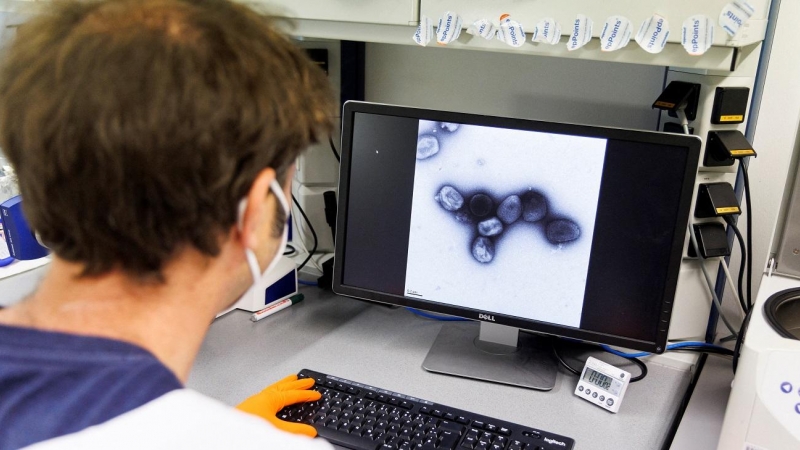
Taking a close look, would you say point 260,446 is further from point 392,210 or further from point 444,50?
point 444,50

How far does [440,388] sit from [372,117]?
45 centimetres

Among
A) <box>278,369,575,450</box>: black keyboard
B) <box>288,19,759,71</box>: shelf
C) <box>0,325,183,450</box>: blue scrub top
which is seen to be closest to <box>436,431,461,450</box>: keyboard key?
<box>278,369,575,450</box>: black keyboard

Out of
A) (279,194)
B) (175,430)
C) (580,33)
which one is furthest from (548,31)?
(175,430)

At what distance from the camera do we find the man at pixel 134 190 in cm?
55

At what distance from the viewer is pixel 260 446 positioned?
598mm

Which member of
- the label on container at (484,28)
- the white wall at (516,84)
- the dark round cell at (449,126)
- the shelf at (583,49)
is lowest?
the dark round cell at (449,126)

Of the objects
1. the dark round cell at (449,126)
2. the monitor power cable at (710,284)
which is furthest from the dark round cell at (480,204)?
the monitor power cable at (710,284)

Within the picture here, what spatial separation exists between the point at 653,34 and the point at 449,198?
0.38m

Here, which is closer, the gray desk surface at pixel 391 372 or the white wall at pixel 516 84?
the gray desk surface at pixel 391 372

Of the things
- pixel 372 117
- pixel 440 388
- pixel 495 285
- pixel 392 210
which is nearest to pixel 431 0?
pixel 372 117

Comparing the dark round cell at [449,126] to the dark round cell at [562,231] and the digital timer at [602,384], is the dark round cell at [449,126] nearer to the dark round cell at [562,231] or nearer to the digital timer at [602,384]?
the dark round cell at [562,231]

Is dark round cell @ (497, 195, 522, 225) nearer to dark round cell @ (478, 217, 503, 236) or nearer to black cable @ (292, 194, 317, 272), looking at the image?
dark round cell @ (478, 217, 503, 236)

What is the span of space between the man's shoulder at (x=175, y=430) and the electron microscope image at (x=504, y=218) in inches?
22.9

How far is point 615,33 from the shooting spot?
96 cm
